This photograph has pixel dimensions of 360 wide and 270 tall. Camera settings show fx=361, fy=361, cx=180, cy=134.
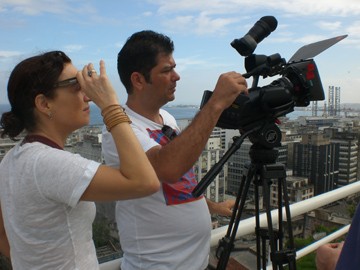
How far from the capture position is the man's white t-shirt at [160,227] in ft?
4.25

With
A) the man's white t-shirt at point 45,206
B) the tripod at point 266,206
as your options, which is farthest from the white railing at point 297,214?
the man's white t-shirt at point 45,206

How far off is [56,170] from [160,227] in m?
0.51

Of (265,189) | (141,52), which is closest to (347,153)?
(265,189)

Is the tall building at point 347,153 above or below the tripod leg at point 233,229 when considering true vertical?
below

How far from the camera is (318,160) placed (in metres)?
12.2

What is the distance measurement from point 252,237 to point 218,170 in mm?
511

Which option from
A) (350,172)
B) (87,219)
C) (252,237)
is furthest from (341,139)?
(87,219)

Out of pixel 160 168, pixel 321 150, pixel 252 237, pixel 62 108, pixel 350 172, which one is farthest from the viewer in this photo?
pixel 321 150

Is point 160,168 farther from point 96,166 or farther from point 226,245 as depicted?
point 226,245

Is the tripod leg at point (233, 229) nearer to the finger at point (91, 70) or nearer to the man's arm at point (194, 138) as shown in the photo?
the man's arm at point (194, 138)

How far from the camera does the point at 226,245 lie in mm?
1424

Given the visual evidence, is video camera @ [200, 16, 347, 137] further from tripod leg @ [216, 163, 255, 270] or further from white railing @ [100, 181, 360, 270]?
white railing @ [100, 181, 360, 270]

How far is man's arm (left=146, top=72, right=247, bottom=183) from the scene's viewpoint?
1213mm

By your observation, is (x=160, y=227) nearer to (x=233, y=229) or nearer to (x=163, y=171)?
(x=163, y=171)
